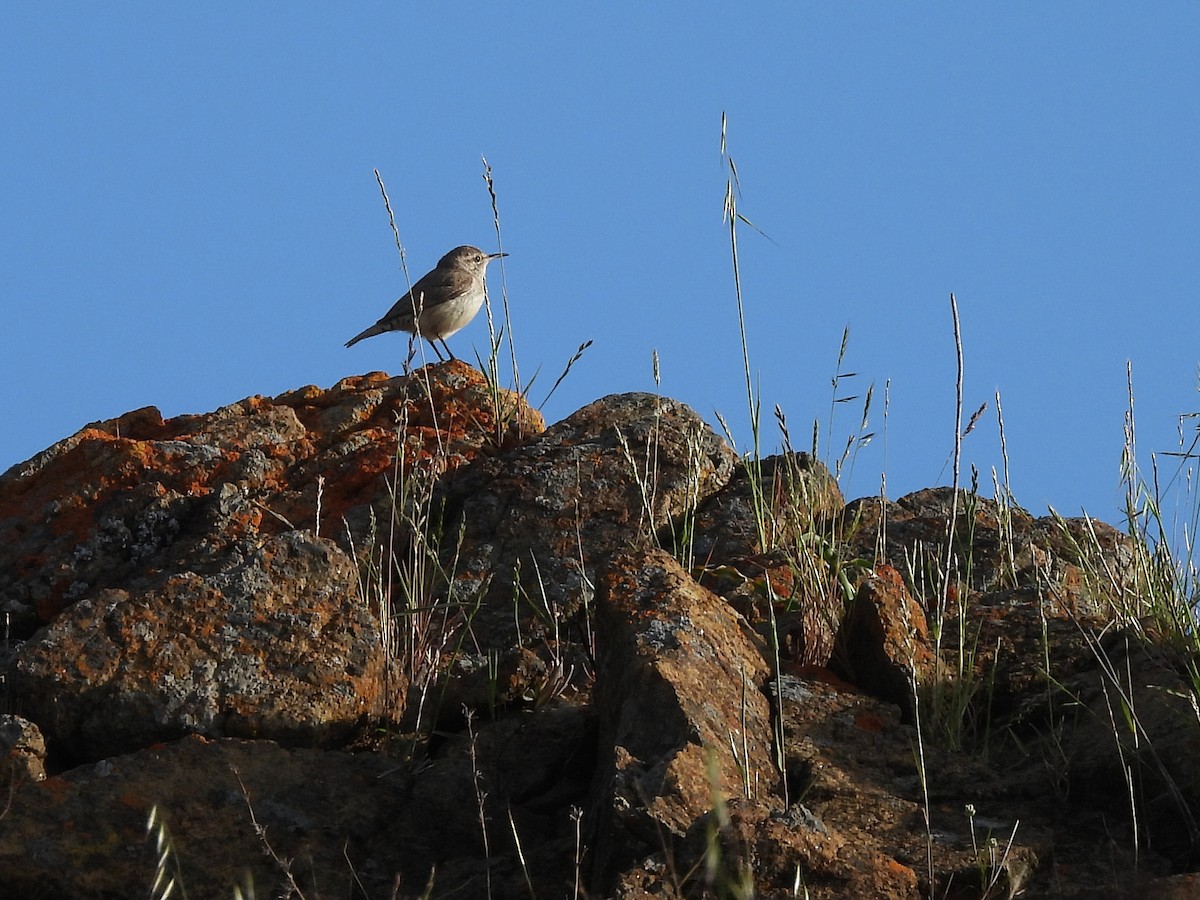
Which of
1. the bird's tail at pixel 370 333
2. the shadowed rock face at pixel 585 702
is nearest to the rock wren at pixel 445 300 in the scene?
the bird's tail at pixel 370 333

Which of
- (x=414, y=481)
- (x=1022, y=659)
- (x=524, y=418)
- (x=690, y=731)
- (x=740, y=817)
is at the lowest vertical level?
(x=740, y=817)

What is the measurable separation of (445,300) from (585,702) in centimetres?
684

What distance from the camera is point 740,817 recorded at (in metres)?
3.29

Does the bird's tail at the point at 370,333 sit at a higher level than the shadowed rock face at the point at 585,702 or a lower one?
higher

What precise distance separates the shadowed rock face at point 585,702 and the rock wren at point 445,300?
202 inches

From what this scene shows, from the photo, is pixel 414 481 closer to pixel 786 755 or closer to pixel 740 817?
pixel 786 755

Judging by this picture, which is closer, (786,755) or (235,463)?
(786,755)

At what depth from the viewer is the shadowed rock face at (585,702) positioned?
3.68 m

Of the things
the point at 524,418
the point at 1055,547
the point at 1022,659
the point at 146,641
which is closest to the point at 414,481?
the point at 146,641

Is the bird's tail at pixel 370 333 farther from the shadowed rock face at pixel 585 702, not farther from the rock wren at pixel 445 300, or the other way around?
the shadowed rock face at pixel 585 702

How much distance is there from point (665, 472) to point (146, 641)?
7.80ft

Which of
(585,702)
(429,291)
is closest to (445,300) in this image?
(429,291)

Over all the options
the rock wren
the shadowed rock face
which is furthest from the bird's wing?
the shadowed rock face

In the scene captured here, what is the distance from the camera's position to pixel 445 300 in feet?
36.7
